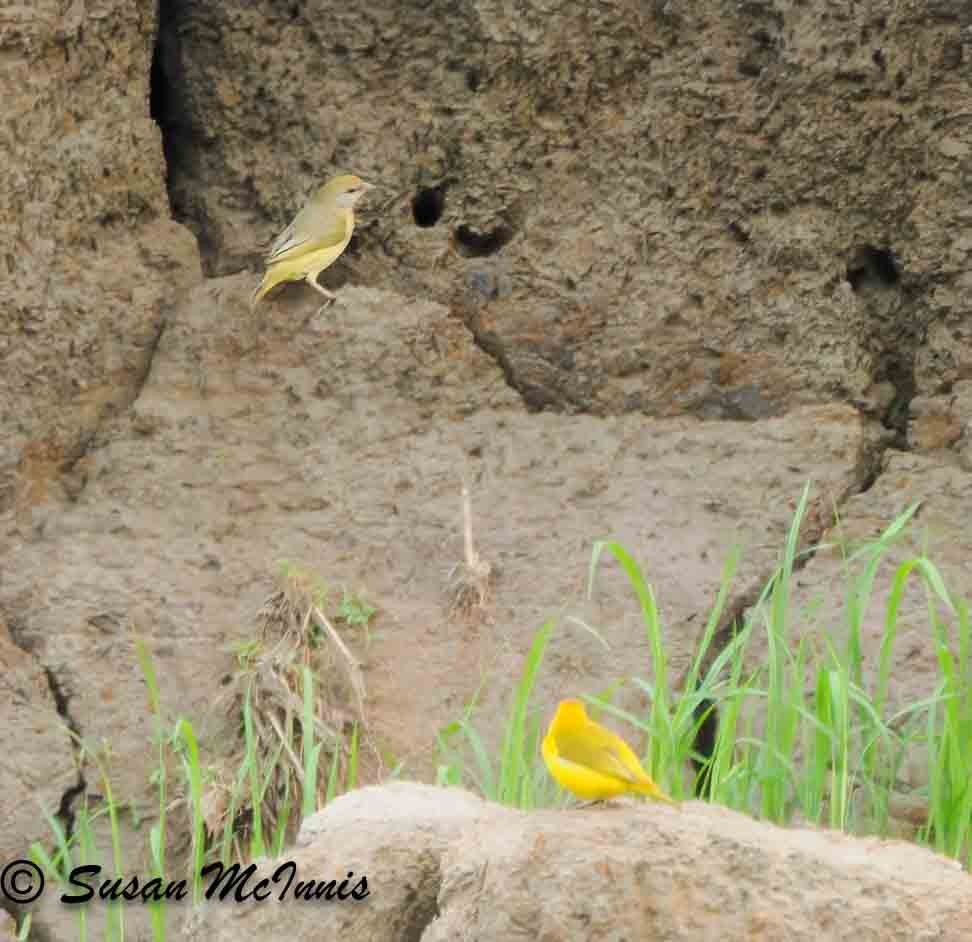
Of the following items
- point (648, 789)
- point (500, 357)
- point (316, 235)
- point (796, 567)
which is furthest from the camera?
point (500, 357)

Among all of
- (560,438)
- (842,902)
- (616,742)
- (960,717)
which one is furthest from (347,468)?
(842,902)

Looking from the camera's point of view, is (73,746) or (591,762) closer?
(591,762)

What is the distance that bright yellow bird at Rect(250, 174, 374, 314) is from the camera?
4.98 m

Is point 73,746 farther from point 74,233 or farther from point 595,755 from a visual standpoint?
point 595,755

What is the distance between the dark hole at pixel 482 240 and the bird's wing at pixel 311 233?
321 mm

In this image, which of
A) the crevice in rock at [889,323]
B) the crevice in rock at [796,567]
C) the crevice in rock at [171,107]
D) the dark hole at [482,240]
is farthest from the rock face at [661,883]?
the crevice in rock at [171,107]

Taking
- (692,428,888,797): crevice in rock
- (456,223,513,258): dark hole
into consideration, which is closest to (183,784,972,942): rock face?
(692,428,888,797): crevice in rock

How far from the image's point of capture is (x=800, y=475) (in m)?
4.83

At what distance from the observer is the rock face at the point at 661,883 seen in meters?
2.74

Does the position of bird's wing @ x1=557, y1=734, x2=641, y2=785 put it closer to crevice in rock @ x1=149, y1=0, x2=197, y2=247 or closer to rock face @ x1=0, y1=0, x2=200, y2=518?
rock face @ x1=0, y1=0, x2=200, y2=518

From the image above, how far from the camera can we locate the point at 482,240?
17.2ft

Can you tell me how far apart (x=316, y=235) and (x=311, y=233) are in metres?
0.01

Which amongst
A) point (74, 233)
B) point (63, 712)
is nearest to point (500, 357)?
point (74, 233)

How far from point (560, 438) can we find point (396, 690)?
2.66 feet
